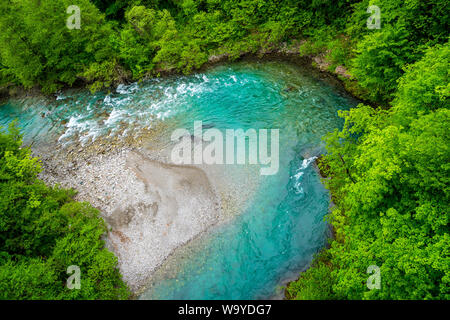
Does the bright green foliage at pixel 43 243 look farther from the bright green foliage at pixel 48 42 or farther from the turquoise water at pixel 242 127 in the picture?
the bright green foliage at pixel 48 42

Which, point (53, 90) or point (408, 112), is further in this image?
point (53, 90)

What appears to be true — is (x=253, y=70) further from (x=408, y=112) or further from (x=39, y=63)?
(x=39, y=63)

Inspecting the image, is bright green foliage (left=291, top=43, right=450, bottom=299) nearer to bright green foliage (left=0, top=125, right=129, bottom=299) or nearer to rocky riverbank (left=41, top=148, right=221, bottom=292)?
rocky riverbank (left=41, top=148, right=221, bottom=292)

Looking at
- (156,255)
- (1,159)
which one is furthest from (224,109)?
(1,159)

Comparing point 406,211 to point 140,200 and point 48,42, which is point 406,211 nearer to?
point 140,200

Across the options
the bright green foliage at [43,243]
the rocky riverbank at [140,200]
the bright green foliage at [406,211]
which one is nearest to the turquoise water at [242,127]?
the rocky riverbank at [140,200]

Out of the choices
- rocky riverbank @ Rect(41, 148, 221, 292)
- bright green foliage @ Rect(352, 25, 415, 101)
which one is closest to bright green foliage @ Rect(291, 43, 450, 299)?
bright green foliage @ Rect(352, 25, 415, 101)

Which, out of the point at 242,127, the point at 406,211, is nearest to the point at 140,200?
the point at 242,127
